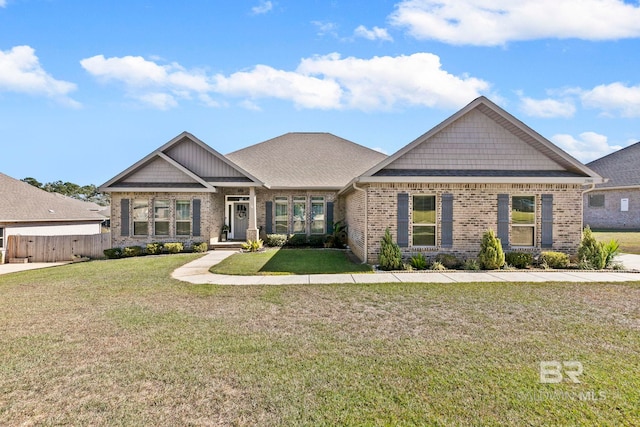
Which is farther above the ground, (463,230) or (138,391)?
(463,230)

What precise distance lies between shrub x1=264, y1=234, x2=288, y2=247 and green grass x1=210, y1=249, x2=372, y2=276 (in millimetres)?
2552

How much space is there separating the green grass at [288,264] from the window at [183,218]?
3.76m

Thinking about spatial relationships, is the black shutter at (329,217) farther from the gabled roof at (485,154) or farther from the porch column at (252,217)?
the gabled roof at (485,154)

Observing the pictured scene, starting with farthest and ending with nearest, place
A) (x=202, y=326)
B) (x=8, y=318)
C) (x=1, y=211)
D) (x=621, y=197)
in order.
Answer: (x=621, y=197) < (x=1, y=211) < (x=8, y=318) < (x=202, y=326)

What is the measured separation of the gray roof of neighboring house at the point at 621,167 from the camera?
89.5 ft

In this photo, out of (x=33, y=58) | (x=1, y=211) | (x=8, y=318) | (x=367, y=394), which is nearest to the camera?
(x=367, y=394)

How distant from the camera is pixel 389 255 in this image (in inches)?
444

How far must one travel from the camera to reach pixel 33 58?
14188mm

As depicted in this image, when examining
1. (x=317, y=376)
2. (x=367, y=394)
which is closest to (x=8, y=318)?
(x=317, y=376)


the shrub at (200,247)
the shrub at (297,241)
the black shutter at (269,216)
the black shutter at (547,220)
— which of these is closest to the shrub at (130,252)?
the shrub at (200,247)

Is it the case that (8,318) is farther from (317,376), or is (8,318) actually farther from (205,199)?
(205,199)

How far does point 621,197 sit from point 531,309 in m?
29.3

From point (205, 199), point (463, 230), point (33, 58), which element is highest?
point (33, 58)

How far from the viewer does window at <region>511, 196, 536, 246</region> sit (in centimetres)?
1232
